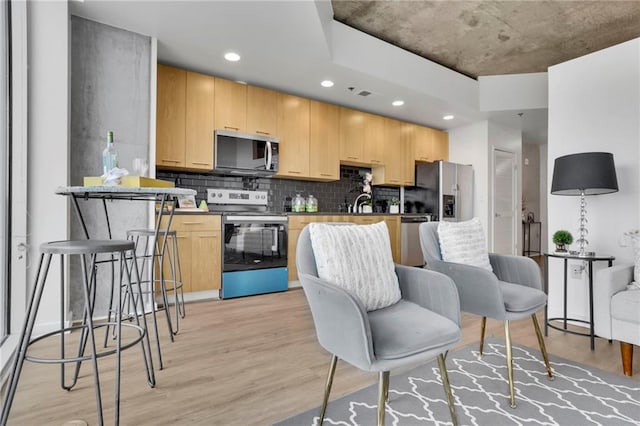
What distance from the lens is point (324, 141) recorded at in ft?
15.5

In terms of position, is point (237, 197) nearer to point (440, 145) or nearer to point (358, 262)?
point (358, 262)

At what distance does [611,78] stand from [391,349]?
2.97 m

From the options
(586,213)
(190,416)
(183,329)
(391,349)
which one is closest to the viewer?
(391,349)

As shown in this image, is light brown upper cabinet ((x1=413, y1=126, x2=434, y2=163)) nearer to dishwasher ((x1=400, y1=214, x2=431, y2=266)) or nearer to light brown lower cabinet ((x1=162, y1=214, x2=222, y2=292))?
dishwasher ((x1=400, y1=214, x2=431, y2=266))

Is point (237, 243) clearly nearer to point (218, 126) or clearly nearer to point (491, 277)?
point (218, 126)

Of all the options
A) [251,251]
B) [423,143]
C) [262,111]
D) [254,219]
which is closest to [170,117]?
[262,111]

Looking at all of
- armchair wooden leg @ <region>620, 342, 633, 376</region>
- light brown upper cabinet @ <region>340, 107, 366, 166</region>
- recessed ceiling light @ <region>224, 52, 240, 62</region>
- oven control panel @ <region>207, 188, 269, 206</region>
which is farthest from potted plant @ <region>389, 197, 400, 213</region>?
armchair wooden leg @ <region>620, 342, 633, 376</region>

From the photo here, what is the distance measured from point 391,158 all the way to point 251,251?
9.27ft

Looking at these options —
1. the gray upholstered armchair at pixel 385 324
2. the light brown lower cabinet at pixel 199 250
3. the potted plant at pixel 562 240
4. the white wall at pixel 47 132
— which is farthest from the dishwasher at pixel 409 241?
the white wall at pixel 47 132

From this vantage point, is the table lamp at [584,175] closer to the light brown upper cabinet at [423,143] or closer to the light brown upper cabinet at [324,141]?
the light brown upper cabinet at [324,141]

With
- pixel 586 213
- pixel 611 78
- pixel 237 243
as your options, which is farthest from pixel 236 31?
pixel 586 213

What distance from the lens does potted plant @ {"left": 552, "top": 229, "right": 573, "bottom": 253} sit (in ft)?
8.73

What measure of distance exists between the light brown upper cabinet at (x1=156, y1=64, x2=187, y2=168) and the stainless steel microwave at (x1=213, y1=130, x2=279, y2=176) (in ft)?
1.26

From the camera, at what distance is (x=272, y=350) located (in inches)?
87.8
